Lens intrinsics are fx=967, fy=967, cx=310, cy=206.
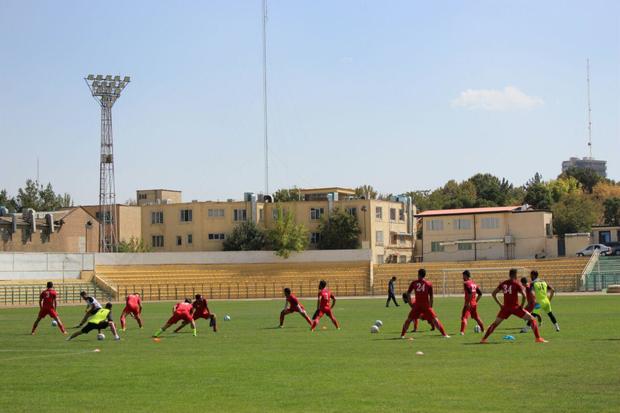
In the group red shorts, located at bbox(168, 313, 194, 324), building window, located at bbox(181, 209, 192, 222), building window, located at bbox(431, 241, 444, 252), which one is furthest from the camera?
building window, located at bbox(181, 209, 192, 222)

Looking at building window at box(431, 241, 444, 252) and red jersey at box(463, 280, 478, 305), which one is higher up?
building window at box(431, 241, 444, 252)

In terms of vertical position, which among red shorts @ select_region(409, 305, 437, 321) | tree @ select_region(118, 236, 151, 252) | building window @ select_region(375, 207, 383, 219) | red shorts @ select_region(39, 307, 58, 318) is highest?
building window @ select_region(375, 207, 383, 219)

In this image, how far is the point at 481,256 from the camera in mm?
100125

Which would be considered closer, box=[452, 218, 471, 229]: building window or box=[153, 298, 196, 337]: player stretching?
box=[153, 298, 196, 337]: player stretching

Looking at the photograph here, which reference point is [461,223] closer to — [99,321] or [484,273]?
[484,273]

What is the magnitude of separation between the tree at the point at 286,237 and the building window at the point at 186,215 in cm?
1173

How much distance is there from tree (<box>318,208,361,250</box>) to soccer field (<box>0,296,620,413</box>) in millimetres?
72372

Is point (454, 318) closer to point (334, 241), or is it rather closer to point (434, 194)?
point (334, 241)

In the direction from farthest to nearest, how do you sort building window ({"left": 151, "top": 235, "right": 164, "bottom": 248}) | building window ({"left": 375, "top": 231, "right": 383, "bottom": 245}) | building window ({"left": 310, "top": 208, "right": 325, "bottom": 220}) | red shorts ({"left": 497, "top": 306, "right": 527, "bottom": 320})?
building window ({"left": 151, "top": 235, "right": 164, "bottom": 248}) < building window ({"left": 310, "top": 208, "right": 325, "bottom": 220}) < building window ({"left": 375, "top": 231, "right": 383, "bottom": 245}) < red shorts ({"left": 497, "top": 306, "right": 527, "bottom": 320})

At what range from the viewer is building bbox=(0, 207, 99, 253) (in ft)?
303

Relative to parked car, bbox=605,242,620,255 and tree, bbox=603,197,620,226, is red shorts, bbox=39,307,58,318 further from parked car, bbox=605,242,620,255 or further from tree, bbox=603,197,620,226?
tree, bbox=603,197,620,226

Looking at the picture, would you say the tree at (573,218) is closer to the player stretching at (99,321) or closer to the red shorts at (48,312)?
the red shorts at (48,312)

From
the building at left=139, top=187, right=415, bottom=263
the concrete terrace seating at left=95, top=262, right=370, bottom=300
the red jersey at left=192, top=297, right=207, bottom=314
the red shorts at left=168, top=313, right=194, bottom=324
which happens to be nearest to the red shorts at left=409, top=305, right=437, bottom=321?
the red shorts at left=168, top=313, right=194, bottom=324

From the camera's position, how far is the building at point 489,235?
327 ft
